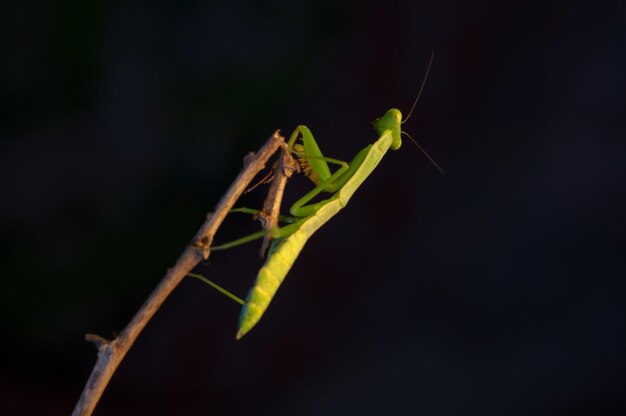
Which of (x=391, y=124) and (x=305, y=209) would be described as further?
(x=391, y=124)

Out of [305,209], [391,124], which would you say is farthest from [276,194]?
[391,124]

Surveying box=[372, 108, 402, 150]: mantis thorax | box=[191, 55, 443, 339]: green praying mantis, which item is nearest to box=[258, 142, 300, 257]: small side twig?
box=[191, 55, 443, 339]: green praying mantis

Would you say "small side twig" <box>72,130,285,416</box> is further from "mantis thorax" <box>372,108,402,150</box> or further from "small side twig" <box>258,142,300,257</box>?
"mantis thorax" <box>372,108,402,150</box>

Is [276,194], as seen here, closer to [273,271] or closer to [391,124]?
[273,271]

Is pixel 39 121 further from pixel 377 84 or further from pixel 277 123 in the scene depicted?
pixel 377 84

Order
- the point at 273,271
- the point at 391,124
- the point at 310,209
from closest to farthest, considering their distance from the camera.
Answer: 1. the point at 273,271
2. the point at 310,209
3. the point at 391,124

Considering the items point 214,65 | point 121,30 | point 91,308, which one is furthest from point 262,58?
point 91,308

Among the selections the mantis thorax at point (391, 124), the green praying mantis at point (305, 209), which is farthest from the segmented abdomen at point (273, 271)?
the mantis thorax at point (391, 124)
